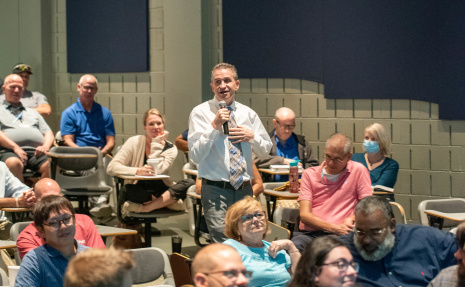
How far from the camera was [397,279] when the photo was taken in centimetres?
370

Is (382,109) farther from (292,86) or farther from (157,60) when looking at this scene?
(157,60)

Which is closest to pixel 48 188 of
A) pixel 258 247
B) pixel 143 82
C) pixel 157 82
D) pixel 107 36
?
pixel 258 247

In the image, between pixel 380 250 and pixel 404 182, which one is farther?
pixel 404 182

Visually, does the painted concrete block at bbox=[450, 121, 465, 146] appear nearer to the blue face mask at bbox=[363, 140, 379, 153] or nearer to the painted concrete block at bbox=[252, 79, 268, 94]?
the blue face mask at bbox=[363, 140, 379, 153]

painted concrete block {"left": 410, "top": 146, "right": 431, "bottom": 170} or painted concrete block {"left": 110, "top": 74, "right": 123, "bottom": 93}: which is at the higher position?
painted concrete block {"left": 110, "top": 74, "right": 123, "bottom": 93}

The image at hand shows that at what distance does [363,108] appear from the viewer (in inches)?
279

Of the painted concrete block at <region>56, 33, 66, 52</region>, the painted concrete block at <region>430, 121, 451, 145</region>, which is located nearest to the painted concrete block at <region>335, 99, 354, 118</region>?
the painted concrete block at <region>430, 121, 451, 145</region>

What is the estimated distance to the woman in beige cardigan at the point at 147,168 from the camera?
5918mm

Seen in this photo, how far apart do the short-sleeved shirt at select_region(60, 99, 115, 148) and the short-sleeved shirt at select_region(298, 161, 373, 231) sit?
11.5 ft

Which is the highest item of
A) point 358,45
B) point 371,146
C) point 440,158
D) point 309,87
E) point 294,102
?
point 358,45

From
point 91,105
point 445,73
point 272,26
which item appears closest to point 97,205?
point 91,105

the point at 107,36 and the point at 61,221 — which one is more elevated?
the point at 107,36

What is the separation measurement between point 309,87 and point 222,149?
3276 mm

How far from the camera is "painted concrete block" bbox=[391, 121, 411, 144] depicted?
684 cm
